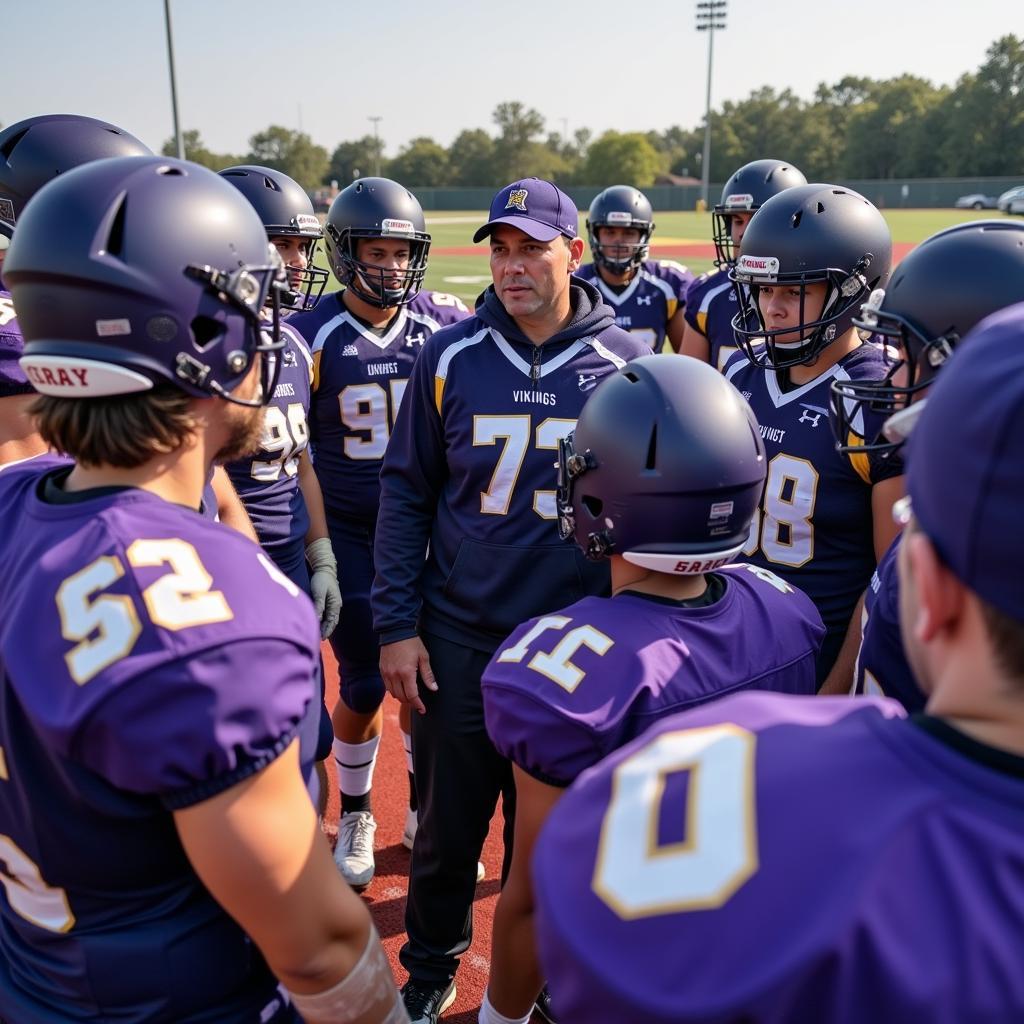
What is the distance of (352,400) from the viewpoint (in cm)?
445

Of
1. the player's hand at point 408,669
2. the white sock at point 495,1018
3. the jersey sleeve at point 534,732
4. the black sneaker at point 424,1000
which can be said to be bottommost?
the black sneaker at point 424,1000

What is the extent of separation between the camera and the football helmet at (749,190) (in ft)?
21.0

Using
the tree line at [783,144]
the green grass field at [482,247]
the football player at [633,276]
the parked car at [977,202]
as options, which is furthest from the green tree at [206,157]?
the football player at [633,276]

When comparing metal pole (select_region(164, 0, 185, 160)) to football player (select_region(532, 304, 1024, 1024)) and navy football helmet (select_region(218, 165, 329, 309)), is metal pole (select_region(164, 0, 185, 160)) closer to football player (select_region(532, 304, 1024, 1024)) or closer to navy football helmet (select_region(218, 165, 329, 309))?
navy football helmet (select_region(218, 165, 329, 309))

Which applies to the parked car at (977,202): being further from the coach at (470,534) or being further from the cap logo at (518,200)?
the coach at (470,534)

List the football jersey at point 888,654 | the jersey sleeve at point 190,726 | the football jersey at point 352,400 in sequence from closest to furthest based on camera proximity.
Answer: the jersey sleeve at point 190,726 < the football jersey at point 888,654 < the football jersey at point 352,400

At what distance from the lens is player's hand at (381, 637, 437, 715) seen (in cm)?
312

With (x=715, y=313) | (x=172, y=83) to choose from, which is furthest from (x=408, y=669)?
(x=172, y=83)

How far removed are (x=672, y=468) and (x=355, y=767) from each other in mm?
2664

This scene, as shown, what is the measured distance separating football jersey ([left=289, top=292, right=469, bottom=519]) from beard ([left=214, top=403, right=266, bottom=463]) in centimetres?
259

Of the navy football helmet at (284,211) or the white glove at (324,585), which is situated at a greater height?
the navy football helmet at (284,211)

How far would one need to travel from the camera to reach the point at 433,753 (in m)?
3.10

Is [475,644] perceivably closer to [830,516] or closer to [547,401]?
[547,401]

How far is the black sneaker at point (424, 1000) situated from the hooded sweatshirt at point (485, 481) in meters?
1.14
